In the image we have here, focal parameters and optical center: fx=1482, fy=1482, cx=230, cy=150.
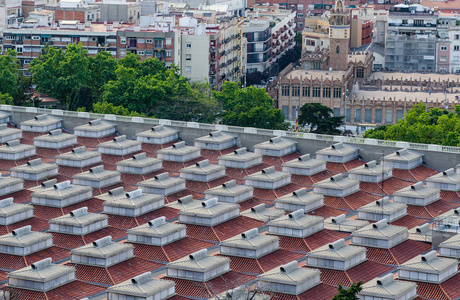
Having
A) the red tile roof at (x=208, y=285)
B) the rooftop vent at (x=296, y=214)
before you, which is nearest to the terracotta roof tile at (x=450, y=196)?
the rooftop vent at (x=296, y=214)

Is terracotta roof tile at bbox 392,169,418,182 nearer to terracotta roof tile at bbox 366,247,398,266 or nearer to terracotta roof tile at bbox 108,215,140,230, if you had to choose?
Result: terracotta roof tile at bbox 366,247,398,266

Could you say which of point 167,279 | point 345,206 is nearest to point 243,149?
point 345,206

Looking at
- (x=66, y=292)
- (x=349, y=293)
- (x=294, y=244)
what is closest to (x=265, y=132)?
(x=294, y=244)

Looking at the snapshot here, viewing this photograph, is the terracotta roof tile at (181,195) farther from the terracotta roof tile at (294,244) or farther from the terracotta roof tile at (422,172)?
the terracotta roof tile at (422,172)

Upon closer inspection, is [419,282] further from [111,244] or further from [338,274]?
[111,244]

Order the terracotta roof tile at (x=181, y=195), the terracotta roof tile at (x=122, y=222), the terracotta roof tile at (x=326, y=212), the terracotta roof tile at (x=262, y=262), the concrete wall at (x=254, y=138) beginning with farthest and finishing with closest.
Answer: the concrete wall at (x=254, y=138), the terracotta roof tile at (x=181, y=195), the terracotta roof tile at (x=326, y=212), the terracotta roof tile at (x=122, y=222), the terracotta roof tile at (x=262, y=262)

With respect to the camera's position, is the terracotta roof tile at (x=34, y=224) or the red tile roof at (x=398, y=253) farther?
the terracotta roof tile at (x=34, y=224)

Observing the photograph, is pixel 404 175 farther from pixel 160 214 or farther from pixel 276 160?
pixel 160 214
